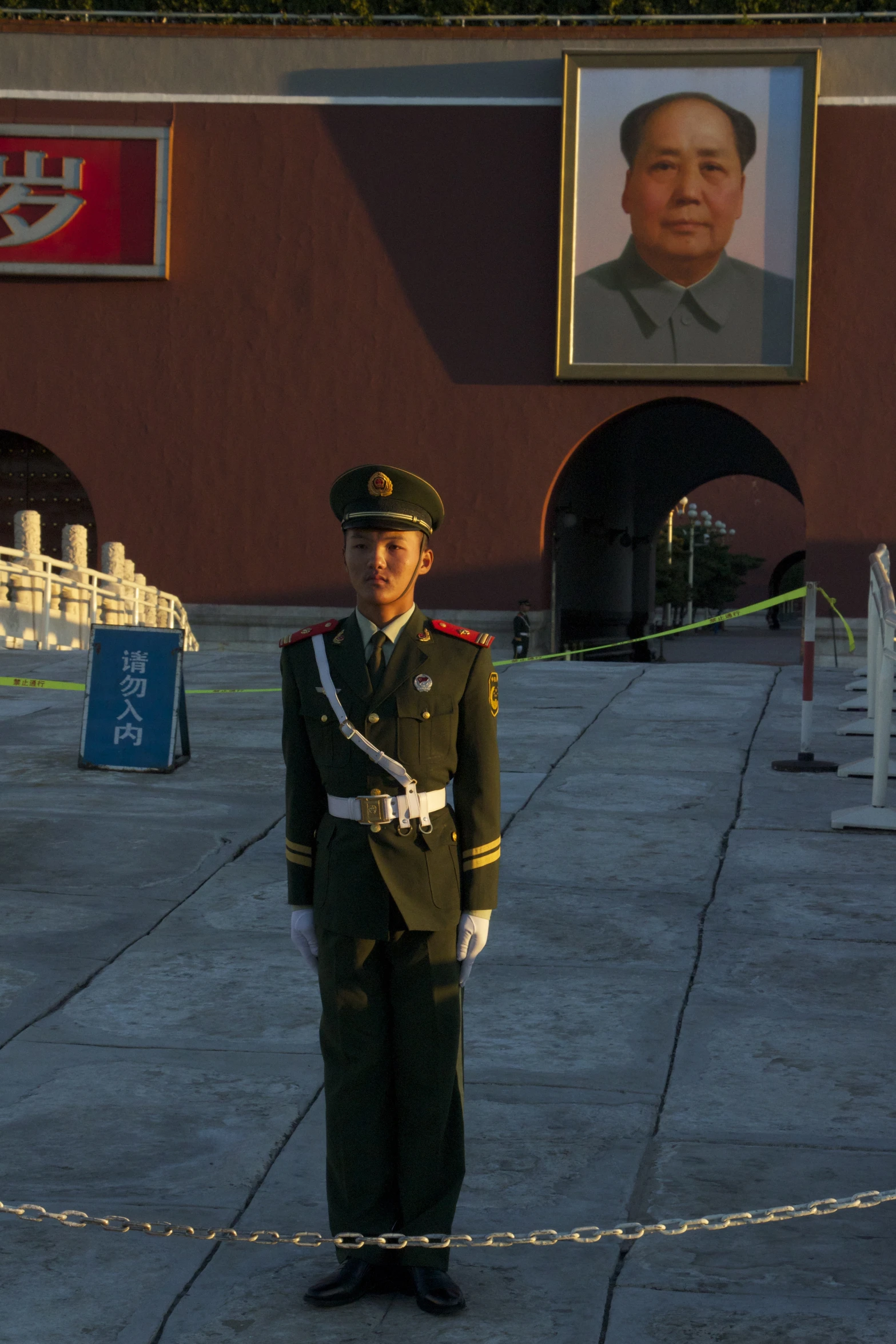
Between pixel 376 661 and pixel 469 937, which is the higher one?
pixel 376 661

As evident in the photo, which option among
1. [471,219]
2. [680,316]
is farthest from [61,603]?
[680,316]

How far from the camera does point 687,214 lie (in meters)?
23.5

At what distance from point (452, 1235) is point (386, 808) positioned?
106 centimetres

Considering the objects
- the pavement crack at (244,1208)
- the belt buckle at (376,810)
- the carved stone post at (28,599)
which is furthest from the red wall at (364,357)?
the belt buckle at (376,810)

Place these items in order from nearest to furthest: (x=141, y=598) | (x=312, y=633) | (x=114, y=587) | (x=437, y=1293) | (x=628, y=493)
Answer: (x=437, y=1293) < (x=312, y=633) < (x=141, y=598) < (x=114, y=587) < (x=628, y=493)

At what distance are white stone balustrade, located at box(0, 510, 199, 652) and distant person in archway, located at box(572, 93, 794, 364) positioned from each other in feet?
25.4

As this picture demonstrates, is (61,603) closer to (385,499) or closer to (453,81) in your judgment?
(453,81)

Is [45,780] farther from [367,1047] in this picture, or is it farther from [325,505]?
[325,505]

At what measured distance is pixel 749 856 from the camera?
8.03 m

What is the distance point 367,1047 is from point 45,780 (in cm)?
637

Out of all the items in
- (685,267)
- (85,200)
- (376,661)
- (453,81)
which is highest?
(453,81)

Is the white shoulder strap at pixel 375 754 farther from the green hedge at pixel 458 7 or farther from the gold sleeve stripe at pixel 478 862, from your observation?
the green hedge at pixel 458 7

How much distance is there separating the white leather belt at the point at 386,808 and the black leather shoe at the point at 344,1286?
3.40ft

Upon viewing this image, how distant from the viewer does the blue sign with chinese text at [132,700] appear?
32.0 feet
